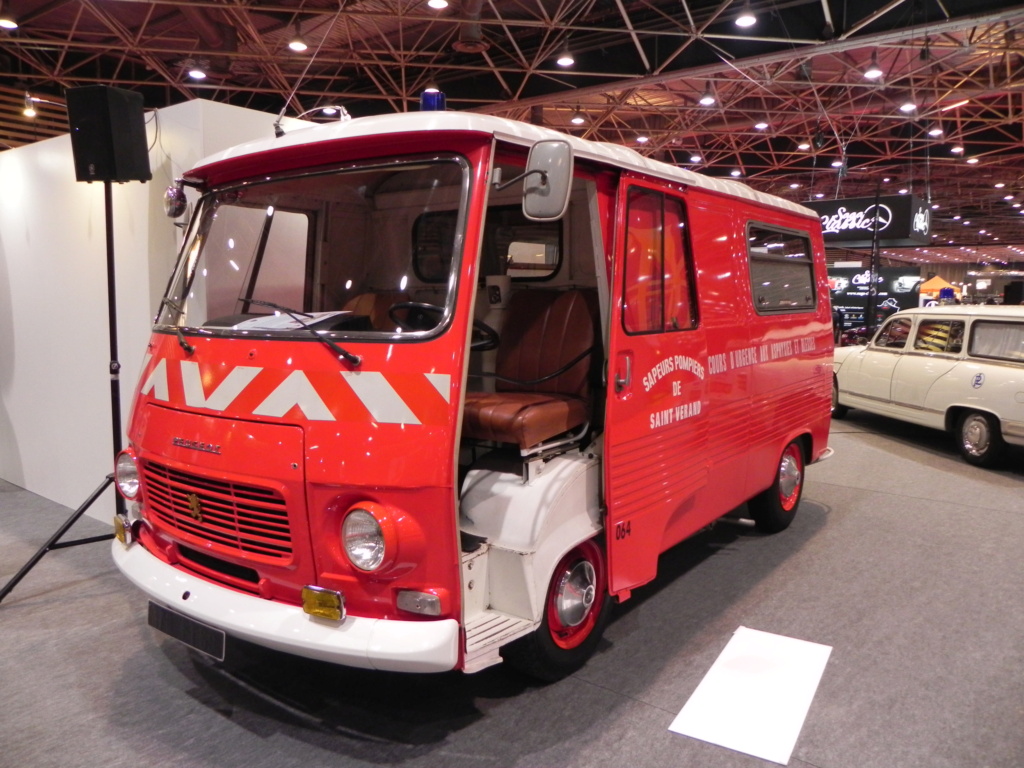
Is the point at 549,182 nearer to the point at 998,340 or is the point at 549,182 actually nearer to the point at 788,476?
the point at 788,476

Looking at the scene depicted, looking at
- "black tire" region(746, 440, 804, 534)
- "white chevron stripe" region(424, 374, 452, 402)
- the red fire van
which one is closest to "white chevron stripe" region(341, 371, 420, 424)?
the red fire van

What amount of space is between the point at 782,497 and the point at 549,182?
3.63 m

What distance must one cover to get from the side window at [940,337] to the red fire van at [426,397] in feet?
16.7

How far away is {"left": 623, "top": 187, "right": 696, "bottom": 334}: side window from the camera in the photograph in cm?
337

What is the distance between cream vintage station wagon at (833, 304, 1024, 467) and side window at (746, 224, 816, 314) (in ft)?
10.3

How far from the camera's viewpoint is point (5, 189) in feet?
19.9

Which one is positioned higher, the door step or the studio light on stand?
the studio light on stand

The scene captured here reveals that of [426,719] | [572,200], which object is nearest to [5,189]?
[572,200]

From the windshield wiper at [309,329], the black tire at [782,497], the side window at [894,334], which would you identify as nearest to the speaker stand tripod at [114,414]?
the windshield wiper at [309,329]

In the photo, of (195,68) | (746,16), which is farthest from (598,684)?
(195,68)

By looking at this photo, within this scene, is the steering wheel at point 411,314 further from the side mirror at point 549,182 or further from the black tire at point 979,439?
the black tire at point 979,439

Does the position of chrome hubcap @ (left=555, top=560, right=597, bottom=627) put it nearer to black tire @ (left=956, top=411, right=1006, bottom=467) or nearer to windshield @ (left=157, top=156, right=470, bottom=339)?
windshield @ (left=157, top=156, right=470, bottom=339)

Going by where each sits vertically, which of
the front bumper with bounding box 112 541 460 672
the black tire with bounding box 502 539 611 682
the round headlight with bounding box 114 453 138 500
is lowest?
the black tire with bounding box 502 539 611 682

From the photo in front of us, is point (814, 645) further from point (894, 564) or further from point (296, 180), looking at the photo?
point (296, 180)
